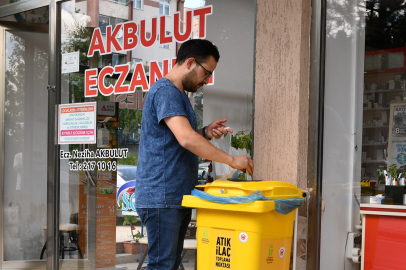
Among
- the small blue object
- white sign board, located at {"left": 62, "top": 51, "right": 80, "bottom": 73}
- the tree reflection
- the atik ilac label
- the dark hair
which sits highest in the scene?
the tree reflection

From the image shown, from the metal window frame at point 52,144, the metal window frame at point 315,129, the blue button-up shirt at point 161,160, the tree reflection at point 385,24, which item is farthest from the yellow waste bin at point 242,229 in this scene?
the metal window frame at point 52,144

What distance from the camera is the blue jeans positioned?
7.91 feet

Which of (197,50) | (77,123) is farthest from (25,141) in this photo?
(197,50)

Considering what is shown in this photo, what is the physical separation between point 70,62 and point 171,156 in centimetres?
231

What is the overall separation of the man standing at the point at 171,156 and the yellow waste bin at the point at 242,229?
0.12 metres

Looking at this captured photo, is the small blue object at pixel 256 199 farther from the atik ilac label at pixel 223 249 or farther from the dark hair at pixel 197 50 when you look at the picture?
the dark hair at pixel 197 50

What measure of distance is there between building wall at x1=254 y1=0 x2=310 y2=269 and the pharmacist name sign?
1.71 m

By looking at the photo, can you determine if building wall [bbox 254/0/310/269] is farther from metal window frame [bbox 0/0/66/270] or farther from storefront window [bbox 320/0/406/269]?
metal window frame [bbox 0/0/66/270]

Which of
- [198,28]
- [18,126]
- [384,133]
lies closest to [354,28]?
[384,133]

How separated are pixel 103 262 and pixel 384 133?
8.48ft

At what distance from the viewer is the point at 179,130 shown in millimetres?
2332

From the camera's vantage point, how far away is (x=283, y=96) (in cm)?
300

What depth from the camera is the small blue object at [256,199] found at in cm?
227

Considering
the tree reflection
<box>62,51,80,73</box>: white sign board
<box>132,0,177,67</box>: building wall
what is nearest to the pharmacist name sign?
<box>62,51,80,73</box>: white sign board
